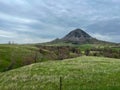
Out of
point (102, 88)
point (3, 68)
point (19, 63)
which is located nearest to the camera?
point (102, 88)

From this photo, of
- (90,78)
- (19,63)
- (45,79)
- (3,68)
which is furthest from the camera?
(19,63)

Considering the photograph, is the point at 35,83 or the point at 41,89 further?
the point at 35,83

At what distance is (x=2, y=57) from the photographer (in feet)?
484

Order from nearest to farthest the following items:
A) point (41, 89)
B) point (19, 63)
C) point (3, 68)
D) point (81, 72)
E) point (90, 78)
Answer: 1. point (41, 89)
2. point (90, 78)
3. point (81, 72)
4. point (3, 68)
5. point (19, 63)

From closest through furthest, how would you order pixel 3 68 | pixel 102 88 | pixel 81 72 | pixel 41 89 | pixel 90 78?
Answer: pixel 102 88
pixel 41 89
pixel 90 78
pixel 81 72
pixel 3 68

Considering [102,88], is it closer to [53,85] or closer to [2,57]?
[53,85]

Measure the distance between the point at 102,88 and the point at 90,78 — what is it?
28.5 ft

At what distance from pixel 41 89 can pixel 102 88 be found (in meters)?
8.75

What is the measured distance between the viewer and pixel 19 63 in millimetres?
140875

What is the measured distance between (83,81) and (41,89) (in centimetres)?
620

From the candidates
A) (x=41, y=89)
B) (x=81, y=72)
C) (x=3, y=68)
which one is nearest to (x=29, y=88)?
(x=41, y=89)

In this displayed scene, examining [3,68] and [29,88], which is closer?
[29,88]

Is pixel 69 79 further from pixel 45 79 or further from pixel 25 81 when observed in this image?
pixel 25 81

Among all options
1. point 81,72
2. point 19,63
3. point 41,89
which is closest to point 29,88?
point 41,89
